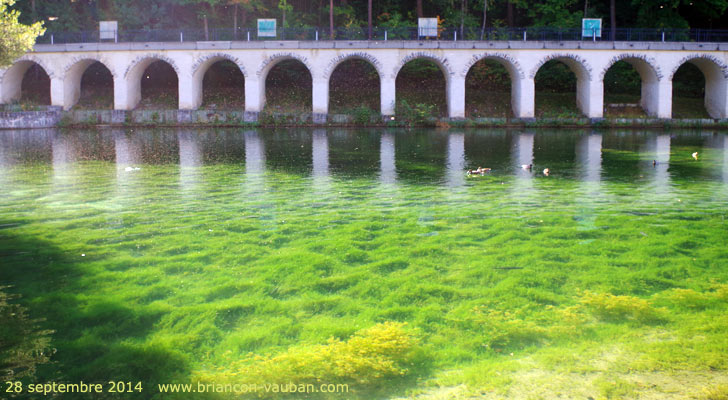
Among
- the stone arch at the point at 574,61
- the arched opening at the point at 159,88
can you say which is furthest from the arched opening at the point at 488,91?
the arched opening at the point at 159,88

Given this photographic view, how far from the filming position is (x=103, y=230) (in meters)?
7.68

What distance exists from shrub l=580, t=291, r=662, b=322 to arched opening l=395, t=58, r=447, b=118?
26.1 m

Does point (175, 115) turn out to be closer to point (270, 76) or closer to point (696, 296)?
point (270, 76)

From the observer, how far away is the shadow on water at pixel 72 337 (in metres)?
Answer: 3.95

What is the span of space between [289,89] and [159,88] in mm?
8291

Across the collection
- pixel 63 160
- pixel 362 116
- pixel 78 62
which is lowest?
pixel 63 160

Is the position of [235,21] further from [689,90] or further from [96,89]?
[689,90]

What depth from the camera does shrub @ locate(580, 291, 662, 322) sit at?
16.1ft

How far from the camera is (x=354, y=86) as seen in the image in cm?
3997

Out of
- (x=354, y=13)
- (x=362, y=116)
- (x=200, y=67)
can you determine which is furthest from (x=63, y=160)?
(x=354, y=13)

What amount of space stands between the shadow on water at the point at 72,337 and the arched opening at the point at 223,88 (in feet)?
95.2

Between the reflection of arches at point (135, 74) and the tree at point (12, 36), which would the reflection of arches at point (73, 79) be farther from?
the tree at point (12, 36)

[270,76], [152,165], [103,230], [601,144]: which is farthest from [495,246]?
[270,76]

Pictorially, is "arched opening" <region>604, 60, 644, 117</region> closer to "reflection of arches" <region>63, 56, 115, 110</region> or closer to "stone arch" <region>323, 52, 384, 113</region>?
"stone arch" <region>323, 52, 384, 113</region>
